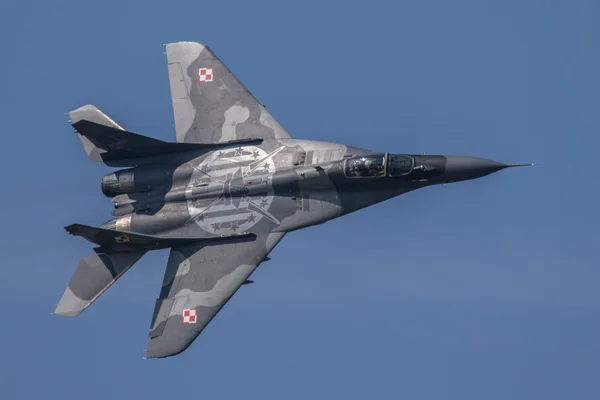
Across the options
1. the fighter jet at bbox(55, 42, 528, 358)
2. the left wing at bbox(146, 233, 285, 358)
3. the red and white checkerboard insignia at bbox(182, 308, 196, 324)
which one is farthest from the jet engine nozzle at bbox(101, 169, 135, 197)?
the red and white checkerboard insignia at bbox(182, 308, 196, 324)

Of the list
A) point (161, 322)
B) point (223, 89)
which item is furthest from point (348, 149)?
point (161, 322)

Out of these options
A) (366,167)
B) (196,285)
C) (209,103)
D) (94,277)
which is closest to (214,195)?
(196,285)

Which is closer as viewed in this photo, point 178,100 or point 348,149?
point 348,149

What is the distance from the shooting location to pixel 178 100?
38812 mm

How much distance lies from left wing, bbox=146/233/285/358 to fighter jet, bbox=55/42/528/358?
30mm

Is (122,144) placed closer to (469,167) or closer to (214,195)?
(214,195)

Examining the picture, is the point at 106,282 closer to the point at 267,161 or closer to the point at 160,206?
the point at 160,206

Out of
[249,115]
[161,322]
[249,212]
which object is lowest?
[161,322]

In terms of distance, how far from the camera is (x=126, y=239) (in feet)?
119

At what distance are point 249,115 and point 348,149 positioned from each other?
3.66 meters

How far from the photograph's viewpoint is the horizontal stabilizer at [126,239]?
35719mm

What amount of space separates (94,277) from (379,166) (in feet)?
30.8

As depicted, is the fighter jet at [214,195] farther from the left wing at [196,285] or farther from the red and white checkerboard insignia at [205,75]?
the red and white checkerboard insignia at [205,75]

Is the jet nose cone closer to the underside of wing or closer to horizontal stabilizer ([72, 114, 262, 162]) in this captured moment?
the underside of wing
